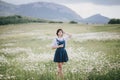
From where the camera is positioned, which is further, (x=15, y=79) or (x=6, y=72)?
(x=6, y=72)

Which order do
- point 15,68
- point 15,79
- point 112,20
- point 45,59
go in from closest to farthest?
point 15,79
point 15,68
point 45,59
point 112,20

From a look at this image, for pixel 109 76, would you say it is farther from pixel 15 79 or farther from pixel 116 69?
pixel 15 79

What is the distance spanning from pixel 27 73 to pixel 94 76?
381 centimetres

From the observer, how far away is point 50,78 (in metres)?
11.8

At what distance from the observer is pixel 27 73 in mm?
12992

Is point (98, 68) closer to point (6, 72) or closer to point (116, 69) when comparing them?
point (116, 69)

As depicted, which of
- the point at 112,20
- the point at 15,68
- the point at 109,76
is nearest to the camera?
the point at 109,76

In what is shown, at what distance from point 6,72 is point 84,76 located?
474 cm

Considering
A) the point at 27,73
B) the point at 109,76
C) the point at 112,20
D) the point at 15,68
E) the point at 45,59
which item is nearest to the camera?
the point at 109,76

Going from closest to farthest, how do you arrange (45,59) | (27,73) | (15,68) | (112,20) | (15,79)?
1. (15,79)
2. (27,73)
3. (15,68)
4. (45,59)
5. (112,20)

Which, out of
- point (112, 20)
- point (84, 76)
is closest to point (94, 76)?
point (84, 76)

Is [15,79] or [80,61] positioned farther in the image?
[80,61]

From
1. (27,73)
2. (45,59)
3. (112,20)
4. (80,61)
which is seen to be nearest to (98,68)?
(80,61)

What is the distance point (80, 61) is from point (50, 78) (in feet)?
12.1
